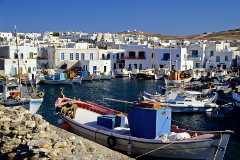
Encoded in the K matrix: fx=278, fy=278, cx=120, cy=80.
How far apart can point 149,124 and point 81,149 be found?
10.8 ft

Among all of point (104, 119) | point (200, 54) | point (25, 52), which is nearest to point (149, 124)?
point (104, 119)

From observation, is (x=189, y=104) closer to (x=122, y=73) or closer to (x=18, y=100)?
(x=18, y=100)

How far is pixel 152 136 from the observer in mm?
10766

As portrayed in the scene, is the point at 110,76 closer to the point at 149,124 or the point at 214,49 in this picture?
the point at 214,49

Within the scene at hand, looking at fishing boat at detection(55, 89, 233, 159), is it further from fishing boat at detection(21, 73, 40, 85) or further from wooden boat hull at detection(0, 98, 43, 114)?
fishing boat at detection(21, 73, 40, 85)

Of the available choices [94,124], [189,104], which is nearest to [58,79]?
[189,104]

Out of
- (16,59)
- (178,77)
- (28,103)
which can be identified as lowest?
(28,103)

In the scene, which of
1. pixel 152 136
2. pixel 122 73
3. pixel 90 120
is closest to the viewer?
pixel 152 136

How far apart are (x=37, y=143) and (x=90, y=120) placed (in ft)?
18.3

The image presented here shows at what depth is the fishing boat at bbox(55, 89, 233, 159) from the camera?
31.9 feet

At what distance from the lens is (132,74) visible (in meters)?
45.6

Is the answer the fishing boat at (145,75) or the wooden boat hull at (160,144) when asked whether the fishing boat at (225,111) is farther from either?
the fishing boat at (145,75)

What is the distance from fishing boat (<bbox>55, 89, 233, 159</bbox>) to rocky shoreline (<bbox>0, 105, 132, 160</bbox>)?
1039 mm

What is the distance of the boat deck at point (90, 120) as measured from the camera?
1205 centimetres
